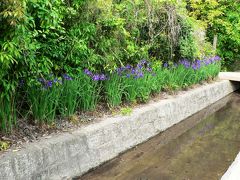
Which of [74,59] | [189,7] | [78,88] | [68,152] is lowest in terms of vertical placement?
[68,152]

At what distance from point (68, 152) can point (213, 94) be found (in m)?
6.08

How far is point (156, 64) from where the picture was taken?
22.7 feet

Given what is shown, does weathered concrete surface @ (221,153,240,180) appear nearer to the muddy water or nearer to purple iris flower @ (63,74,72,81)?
the muddy water

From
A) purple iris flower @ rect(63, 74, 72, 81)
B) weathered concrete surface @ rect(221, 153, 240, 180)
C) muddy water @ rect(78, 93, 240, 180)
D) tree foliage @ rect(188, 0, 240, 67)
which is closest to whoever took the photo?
weathered concrete surface @ rect(221, 153, 240, 180)

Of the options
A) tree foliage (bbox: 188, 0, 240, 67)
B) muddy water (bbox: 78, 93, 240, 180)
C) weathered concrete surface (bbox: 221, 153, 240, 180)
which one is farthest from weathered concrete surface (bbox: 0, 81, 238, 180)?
tree foliage (bbox: 188, 0, 240, 67)

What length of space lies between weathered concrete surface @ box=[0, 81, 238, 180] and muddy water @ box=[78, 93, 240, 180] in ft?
0.50

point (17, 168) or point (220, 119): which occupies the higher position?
point (17, 168)

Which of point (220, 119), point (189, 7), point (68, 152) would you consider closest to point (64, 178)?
point (68, 152)

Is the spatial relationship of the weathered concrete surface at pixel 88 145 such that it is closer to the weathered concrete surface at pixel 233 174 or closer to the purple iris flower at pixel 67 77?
the purple iris flower at pixel 67 77

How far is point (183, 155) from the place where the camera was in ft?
17.1

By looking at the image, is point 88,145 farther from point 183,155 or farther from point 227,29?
point 227,29

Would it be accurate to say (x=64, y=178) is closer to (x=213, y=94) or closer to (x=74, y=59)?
(x=74, y=59)

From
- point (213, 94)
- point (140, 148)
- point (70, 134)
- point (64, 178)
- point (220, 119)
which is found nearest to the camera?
point (64, 178)

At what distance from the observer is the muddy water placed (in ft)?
14.5
